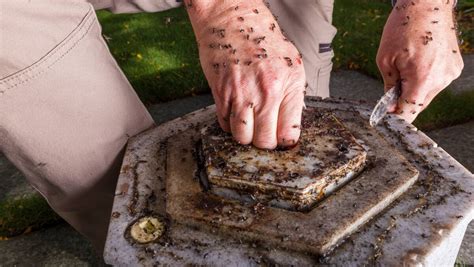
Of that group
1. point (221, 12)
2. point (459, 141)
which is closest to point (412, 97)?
point (221, 12)

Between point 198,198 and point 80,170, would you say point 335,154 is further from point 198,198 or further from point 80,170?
point 80,170

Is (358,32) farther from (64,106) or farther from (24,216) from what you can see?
(64,106)

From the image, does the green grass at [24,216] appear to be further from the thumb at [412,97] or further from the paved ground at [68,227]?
the thumb at [412,97]

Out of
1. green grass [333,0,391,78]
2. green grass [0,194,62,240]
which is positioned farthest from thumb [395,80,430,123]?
green grass [333,0,391,78]

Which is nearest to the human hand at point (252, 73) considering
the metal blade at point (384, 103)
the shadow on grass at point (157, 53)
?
the metal blade at point (384, 103)

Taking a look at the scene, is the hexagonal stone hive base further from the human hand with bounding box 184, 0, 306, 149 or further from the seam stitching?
the seam stitching

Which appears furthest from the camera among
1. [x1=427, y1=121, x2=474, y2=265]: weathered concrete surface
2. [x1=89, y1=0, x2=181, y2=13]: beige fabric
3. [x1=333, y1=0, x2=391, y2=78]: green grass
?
[x1=333, y1=0, x2=391, y2=78]: green grass

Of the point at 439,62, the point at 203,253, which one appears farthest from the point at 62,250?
the point at 439,62
